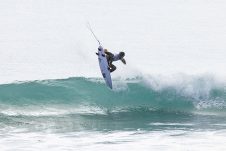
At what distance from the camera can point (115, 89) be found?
27938 millimetres

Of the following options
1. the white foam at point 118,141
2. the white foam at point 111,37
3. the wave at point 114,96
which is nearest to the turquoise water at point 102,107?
the wave at point 114,96

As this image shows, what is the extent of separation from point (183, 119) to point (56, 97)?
18.2 ft

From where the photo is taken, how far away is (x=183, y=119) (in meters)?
24.4

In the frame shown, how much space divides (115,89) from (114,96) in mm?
930

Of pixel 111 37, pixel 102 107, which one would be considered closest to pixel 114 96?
pixel 102 107

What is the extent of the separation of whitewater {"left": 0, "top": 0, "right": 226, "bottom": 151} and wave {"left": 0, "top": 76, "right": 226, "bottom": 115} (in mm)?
40

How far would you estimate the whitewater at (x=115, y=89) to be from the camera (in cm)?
2198

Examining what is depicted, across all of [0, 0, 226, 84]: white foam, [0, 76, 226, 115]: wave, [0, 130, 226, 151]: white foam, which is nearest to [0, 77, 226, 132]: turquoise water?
[0, 76, 226, 115]: wave

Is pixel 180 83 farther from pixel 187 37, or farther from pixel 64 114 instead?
pixel 187 37

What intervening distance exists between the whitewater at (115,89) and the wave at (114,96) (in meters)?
0.04

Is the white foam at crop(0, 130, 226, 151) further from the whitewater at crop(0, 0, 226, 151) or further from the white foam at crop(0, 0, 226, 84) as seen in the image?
the white foam at crop(0, 0, 226, 84)

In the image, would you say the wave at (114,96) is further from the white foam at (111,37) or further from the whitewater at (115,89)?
the white foam at (111,37)

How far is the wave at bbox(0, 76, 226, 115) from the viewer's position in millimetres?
25703

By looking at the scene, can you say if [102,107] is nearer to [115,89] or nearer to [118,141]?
[115,89]
